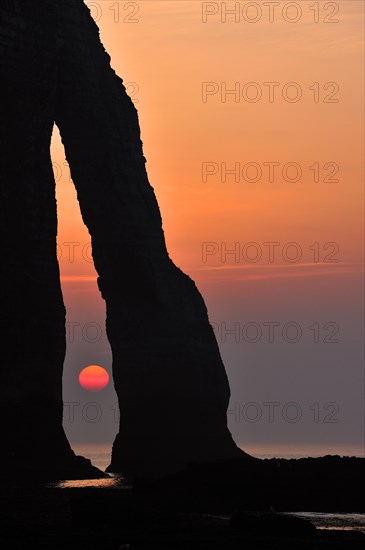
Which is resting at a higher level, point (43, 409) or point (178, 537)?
point (43, 409)

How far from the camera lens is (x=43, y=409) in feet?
364

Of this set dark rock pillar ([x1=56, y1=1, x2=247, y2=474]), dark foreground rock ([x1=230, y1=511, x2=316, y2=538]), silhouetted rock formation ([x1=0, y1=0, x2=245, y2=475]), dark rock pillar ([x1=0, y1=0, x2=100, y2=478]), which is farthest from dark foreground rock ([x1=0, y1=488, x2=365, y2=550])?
dark rock pillar ([x1=56, y1=1, x2=247, y2=474])

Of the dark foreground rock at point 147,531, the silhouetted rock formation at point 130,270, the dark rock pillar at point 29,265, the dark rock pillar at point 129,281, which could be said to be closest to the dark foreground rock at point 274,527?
the dark foreground rock at point 147,531

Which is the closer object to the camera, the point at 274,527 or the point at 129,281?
the point at 274,527

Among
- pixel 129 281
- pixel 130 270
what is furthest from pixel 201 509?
pixel 129 281

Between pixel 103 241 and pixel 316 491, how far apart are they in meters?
51.4

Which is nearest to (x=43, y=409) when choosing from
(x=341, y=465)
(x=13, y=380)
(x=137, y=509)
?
(x=13, y=380)

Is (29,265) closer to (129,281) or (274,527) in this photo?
(129,281)

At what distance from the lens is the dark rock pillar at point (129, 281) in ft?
412

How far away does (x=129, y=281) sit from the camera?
126438mm

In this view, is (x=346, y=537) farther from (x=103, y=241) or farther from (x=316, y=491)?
(x=103, y=241)

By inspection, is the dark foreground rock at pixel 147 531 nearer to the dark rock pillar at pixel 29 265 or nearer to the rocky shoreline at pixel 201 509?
the rocky shoreline at pixel 201 509

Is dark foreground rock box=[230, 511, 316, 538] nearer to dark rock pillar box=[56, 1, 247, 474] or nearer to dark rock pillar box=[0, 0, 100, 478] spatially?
dark rock pillar box=[0, 0, 100, 478]

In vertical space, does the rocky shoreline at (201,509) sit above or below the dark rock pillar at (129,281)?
below
